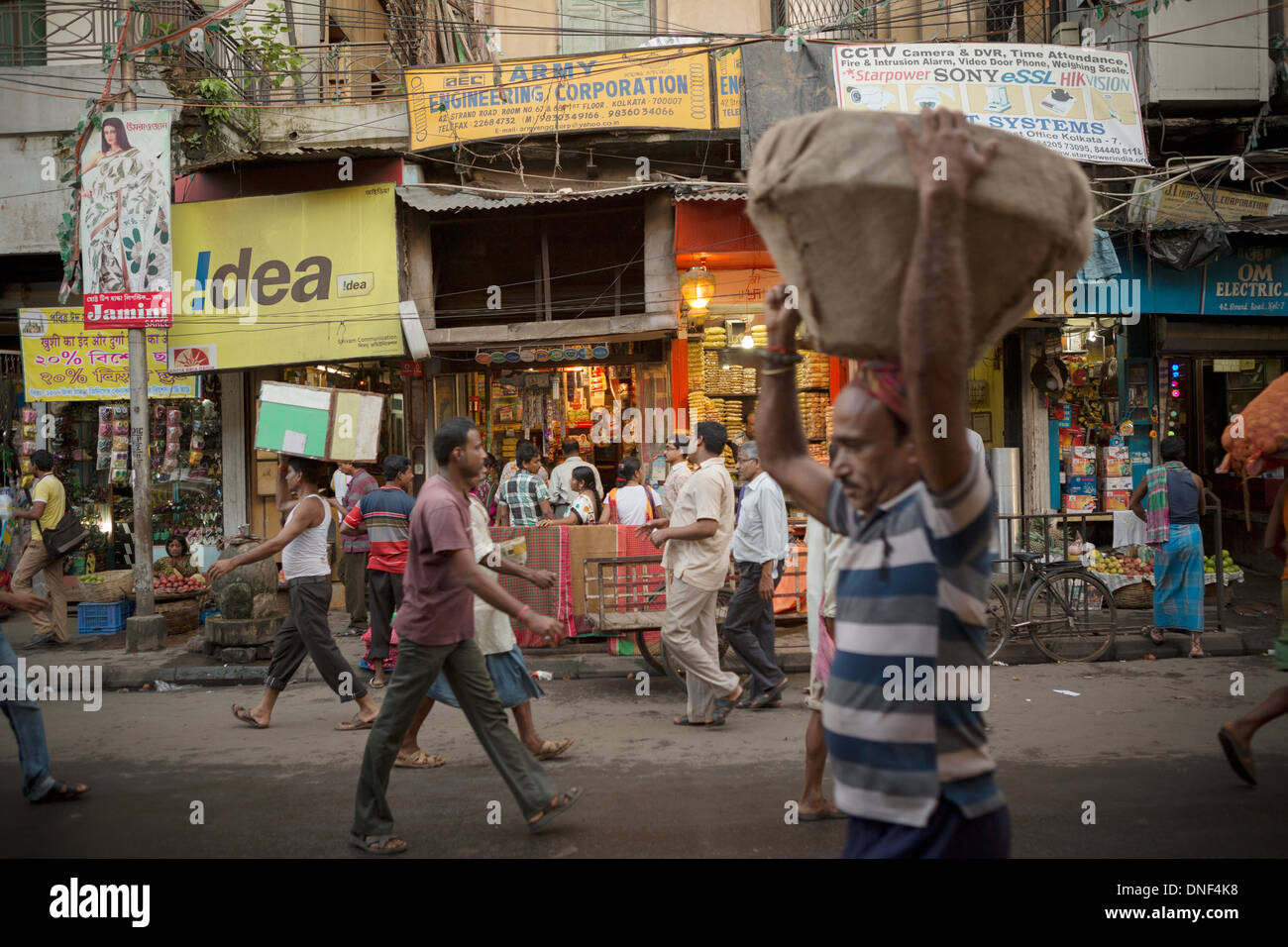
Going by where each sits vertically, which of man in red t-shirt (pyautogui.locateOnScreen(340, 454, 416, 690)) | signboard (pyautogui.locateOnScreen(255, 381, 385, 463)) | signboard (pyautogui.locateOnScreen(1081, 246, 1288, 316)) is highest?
signboard (pyautogui.locateOnScreen(1081, 246, 1288, 316))

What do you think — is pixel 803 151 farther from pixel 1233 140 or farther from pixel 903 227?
pixel 1233 140

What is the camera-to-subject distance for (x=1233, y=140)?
12344 millimetres

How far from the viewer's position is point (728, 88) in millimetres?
12031

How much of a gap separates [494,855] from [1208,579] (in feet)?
31.9

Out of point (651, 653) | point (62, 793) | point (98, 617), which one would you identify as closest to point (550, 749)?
point (651, 653)

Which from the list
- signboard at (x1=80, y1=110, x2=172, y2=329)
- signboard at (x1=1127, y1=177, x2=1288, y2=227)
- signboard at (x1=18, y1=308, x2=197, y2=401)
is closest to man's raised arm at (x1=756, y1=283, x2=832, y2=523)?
signboard at (x1=80, y1=110, x2=172, y2=329)

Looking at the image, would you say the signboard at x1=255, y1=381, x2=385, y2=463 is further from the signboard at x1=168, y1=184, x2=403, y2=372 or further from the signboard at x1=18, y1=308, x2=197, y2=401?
the signboard at x1=18, y1=308, x2=197, y2=401

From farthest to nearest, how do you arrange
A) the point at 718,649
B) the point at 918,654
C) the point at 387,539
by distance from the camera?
the point at 387,539 < the point at 718,649 < the point at 918,654

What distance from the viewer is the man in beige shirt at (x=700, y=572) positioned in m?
6.93

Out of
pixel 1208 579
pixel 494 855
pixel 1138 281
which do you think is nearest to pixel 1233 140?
pixel 1138 281

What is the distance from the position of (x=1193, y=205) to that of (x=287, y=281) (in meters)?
11.4

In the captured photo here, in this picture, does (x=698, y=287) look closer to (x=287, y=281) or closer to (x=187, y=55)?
(x=287, y=281)

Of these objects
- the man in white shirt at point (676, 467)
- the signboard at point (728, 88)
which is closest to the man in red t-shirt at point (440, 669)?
the man in white shirt at point (676, 467)

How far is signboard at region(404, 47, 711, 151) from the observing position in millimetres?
12008
